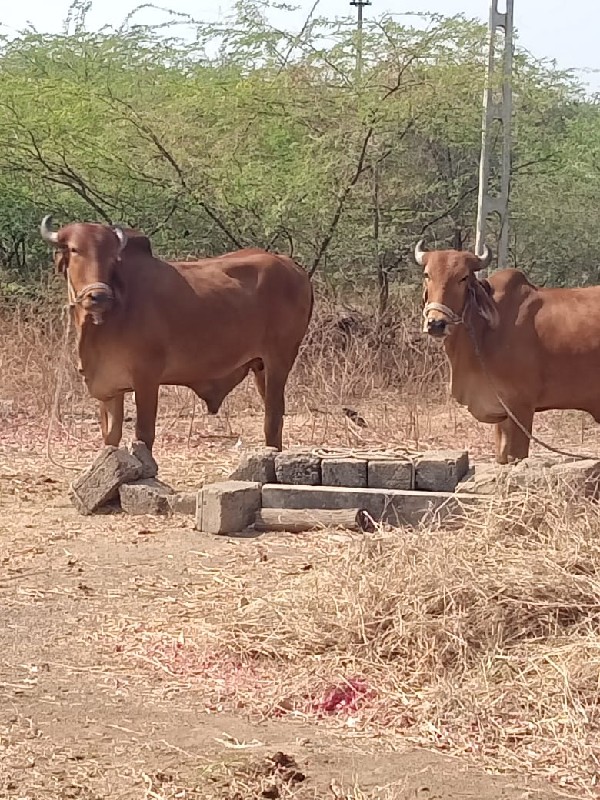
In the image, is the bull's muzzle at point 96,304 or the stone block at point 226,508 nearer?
the stone block at point 226,508

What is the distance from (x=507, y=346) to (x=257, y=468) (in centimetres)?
195

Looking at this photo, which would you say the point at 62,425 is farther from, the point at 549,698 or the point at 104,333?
the point at 549,698

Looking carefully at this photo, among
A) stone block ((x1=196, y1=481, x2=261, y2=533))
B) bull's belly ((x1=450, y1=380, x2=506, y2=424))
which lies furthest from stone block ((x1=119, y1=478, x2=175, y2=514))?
bull's belly ((x1=450, y1=380, x2=506, y2=424))

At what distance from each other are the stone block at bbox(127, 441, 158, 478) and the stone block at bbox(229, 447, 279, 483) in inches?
23.3

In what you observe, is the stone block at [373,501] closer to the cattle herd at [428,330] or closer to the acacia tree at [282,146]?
the cattle herd at [428,330]

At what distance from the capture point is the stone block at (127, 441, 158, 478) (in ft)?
26.0

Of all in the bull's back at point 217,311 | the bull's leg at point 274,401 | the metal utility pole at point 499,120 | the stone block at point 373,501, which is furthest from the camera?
the metal utility pole at point 499,120

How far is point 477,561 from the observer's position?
215 inches

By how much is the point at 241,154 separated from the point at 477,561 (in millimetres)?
9647

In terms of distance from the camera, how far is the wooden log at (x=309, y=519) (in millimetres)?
7176

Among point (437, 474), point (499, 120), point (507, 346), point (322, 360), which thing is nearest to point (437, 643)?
point (437, 474)

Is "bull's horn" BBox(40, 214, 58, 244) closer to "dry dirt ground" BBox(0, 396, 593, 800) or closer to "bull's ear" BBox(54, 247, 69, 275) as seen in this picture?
"bull's ear" BBox(54, 247, 69, 275)

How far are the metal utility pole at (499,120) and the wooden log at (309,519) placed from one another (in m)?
6.68

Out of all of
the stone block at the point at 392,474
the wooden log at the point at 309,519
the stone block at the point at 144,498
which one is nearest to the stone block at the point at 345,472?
the stone block at the point at 392,474
